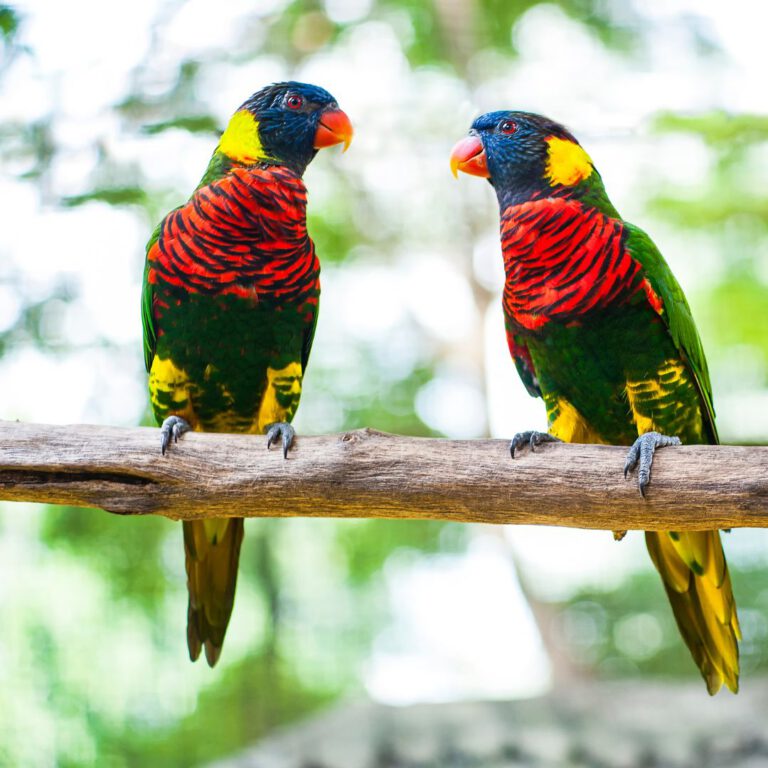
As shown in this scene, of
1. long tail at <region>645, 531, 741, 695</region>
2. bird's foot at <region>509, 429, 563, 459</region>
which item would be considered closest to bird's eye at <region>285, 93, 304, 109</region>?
bird's foot at <region>509, 429, 563, 459</region>

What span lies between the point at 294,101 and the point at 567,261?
2.90ft

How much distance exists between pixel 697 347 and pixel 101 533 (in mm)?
2699

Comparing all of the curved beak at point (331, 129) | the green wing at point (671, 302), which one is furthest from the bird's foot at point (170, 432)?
the green wing at point (671, 302)

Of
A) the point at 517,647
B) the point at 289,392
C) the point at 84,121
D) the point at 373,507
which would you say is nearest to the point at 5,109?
the point at 84,121

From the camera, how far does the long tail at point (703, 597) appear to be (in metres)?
2.27

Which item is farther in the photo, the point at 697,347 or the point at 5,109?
the point at 5,109

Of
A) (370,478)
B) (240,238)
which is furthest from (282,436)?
(240,238)

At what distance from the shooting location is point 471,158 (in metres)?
2.42

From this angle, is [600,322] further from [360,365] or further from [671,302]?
[360,365]

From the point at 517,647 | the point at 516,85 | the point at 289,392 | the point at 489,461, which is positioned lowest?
the point at 517,647

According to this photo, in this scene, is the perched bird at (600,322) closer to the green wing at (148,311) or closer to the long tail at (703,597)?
the long tail at (703,597)

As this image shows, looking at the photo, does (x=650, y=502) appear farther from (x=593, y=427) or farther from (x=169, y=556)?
(x=169, y=556)

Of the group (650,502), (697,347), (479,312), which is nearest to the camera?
(650,502)

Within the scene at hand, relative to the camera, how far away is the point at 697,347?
2.35 m
